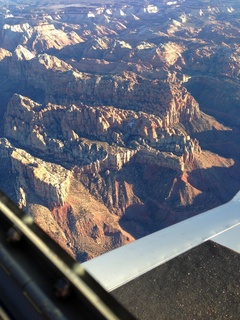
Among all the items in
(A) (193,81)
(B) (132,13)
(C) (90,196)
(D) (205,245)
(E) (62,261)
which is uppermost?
(E) (62,261)

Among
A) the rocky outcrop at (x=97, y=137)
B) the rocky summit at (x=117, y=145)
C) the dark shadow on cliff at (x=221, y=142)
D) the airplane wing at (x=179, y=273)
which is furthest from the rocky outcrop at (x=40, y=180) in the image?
the airplane wing at (x=179, y=273)

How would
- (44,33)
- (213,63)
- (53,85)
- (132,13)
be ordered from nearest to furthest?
(53,85) < (213,63) < (44,33) < (132,13)

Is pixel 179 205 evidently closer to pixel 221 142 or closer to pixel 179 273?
pixel 221 142

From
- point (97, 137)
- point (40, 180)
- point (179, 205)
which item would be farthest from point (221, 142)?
point (40, 180)

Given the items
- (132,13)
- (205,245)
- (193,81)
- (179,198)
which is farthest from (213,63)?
(132,13)

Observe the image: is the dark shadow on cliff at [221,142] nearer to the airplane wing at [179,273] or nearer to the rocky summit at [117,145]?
the rocky summit at [117,145]

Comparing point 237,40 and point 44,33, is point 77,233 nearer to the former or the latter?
point 237,40
